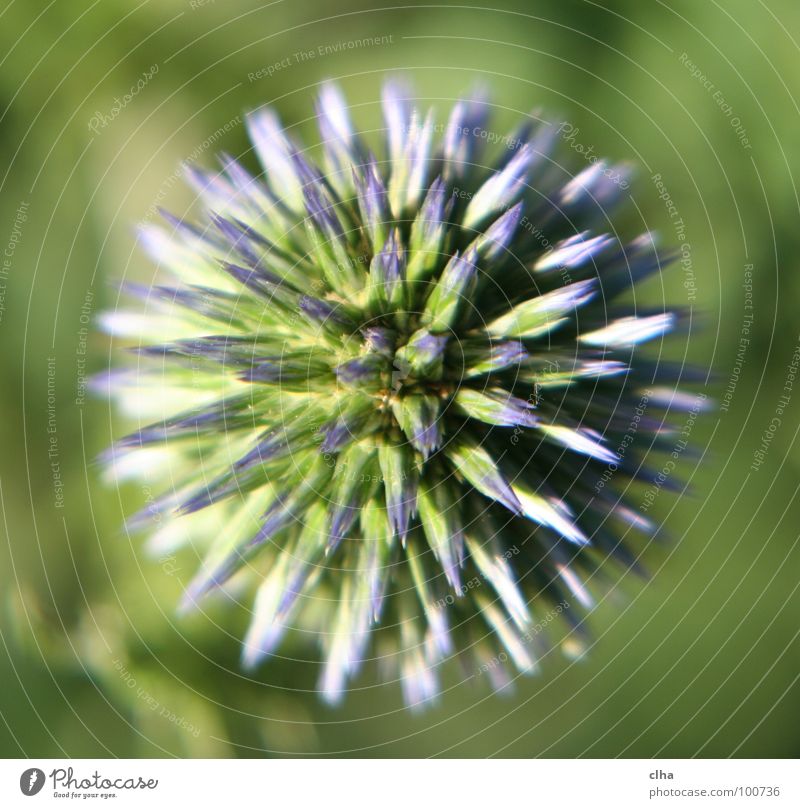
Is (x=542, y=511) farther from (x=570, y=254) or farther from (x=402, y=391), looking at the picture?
(x=570, y=254)

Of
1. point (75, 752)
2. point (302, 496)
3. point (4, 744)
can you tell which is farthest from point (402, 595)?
point (4, 744)

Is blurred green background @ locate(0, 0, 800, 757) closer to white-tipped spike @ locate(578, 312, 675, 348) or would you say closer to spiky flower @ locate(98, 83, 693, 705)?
spiky flower @ locate(98, 83, 693, 705)

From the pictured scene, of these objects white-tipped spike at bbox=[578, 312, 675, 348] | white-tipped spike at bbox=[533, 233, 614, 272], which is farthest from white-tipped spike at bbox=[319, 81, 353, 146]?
white-tipped spike at bbox=[578, 312, 675, 348]

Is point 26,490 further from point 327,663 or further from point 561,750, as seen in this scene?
point 561,750
